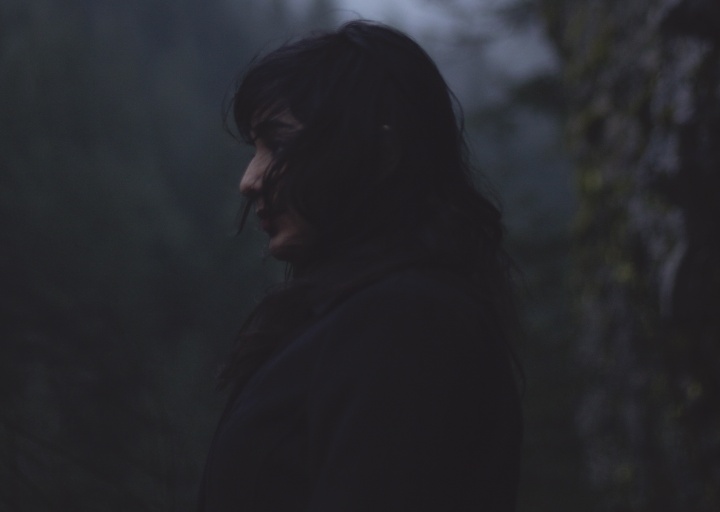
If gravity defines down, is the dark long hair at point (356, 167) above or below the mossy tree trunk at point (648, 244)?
above

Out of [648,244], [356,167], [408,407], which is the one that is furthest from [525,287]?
[648,244]

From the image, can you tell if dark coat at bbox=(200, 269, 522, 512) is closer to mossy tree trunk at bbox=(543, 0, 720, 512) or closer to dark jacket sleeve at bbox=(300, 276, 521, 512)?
dark jacket sleeve at bbox=(300, 276, 521, 512)

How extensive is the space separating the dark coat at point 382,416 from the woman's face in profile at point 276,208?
0.52 feet

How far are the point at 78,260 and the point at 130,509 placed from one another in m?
0.53

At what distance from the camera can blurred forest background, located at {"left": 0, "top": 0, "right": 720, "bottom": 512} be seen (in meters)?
1.77

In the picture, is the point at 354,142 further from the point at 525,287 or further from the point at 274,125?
the point at 525,287

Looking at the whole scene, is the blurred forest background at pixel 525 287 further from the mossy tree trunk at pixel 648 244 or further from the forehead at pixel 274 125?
the forehead at pixel 274 125

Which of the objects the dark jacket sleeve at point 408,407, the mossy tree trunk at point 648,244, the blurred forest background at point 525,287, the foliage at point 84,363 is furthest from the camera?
the mossy tree trunk at point 648,244

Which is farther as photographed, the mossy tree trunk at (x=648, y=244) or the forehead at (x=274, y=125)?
the mossy tree trunk at (x=648, y=244)

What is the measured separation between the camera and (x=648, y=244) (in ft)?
19.1

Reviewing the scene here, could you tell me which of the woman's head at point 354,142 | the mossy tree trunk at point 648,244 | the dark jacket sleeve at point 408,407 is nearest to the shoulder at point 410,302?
the dark jacket sleeve at point 408,407

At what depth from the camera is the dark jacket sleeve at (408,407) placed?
1.26 metres

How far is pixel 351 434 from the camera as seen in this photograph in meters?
1.28

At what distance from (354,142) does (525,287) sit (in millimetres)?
573
